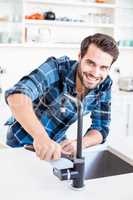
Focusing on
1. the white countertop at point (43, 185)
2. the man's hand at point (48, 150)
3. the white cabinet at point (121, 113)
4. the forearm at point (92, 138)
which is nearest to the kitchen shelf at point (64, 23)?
the white cabinet at point (121, 113)

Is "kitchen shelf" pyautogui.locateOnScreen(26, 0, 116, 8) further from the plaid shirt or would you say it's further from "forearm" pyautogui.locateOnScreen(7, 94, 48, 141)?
"forearm" pyautogui.locateOnScreen(7, 94, 48, 141)

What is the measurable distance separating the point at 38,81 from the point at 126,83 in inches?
107

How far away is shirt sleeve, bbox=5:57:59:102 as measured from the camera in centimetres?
153

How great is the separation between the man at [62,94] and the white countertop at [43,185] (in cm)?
13

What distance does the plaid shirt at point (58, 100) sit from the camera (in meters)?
1.67

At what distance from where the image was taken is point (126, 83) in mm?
4176

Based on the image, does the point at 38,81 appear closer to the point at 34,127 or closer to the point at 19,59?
the point at 34,127

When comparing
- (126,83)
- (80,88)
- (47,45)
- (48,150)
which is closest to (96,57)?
(80,88)

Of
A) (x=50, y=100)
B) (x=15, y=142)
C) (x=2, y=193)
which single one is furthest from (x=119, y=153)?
(x=2, y=193)

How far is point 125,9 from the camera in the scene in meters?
4.41

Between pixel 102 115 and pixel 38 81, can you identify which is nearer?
pixel 38 81

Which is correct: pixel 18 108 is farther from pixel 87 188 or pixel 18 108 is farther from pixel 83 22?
pixel 83 22

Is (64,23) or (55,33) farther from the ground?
(64,23)

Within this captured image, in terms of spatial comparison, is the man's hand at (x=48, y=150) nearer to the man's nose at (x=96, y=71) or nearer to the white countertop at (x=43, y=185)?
the white countertop at (x=43, y=185)
